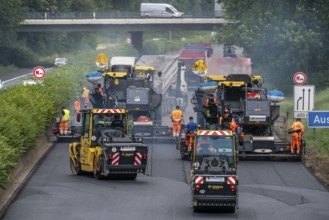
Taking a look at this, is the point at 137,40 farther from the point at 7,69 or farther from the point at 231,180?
the point at 231,180

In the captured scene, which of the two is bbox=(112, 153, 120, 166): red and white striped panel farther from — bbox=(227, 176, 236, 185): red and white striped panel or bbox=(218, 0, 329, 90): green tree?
bbox=(218, 0, 329, 90): green tree

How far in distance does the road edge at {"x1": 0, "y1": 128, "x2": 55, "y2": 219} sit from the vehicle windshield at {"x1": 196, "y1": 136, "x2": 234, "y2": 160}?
244 inches

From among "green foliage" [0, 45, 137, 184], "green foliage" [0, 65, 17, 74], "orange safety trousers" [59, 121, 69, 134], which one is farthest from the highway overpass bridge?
"orange safety trousers" [59, 121, 69, 134]

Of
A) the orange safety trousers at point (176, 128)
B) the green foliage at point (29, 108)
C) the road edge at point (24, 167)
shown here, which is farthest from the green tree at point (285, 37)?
the road edge at point (24, 167)

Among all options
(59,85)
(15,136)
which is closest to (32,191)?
(15,136)

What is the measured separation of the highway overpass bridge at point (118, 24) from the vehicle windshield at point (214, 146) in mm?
82889

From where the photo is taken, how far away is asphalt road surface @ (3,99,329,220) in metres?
29.1

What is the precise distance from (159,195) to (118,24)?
8291cm

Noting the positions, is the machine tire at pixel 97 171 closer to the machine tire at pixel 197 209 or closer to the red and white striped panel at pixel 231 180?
the machine tire at pixel 197 209

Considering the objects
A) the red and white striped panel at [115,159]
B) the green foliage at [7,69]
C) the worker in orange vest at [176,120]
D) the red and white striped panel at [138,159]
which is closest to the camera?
the red and white striped panel at [115,159]

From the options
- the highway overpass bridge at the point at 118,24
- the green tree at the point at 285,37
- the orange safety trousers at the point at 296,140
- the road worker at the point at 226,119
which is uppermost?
the highway overpass bridge at the point at 118,24

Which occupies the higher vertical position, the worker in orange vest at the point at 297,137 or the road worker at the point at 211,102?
the road worker at the point at 211,102

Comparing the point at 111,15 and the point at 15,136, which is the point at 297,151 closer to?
the point at 15,136

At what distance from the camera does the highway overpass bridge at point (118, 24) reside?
113 meters
